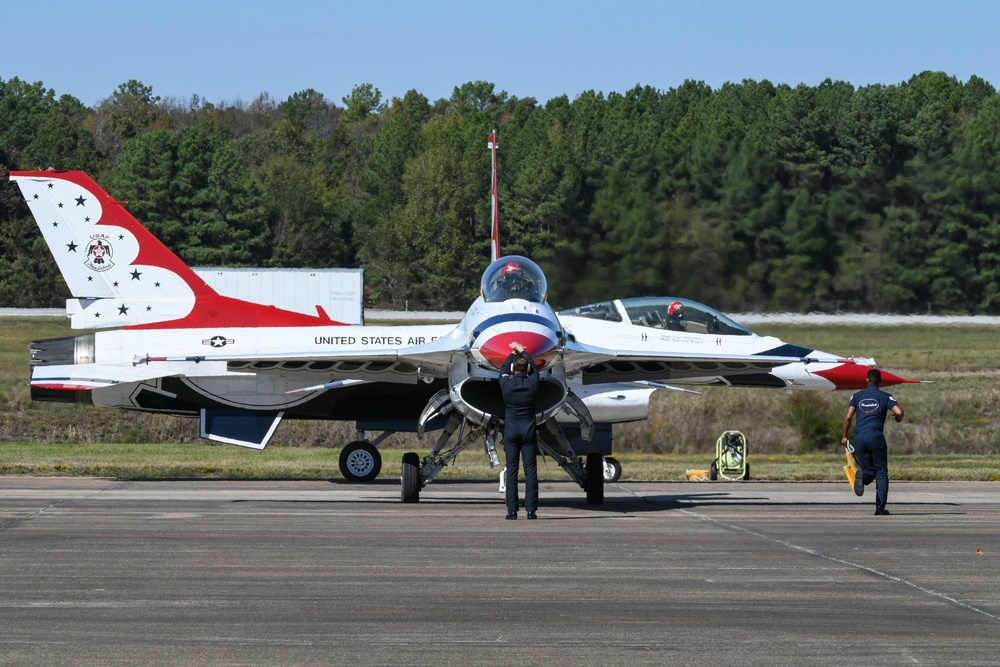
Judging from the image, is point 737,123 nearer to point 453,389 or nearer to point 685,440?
point 685,440

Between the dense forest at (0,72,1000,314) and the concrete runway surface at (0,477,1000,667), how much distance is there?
48.2ft

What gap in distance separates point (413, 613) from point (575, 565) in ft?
8.29

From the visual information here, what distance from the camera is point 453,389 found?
51.5 ft

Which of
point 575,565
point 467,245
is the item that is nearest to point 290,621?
point 575,565

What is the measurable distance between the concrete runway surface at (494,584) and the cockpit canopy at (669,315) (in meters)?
5.89

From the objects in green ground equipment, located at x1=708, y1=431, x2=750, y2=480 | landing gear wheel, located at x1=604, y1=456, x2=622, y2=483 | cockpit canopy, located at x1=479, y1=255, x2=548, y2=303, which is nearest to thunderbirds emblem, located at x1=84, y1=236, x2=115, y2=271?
landing gear wheel, located at x1=604, y1=456, x2=622, y2=483

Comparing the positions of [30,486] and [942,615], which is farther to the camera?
[30,486]

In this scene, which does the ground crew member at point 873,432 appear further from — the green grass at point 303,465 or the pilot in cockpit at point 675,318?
the green grass at point 303,465

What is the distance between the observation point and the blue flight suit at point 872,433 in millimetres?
15617

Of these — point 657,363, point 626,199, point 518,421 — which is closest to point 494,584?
point 518,421

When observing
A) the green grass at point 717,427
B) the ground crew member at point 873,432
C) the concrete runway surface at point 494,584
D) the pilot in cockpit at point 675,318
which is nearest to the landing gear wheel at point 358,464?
the concrete runway surface at point 494,584

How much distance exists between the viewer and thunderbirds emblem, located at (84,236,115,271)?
23.1 meters

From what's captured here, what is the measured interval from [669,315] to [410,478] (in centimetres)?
700

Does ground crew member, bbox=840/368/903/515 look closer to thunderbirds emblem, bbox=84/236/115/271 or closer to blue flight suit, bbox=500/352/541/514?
blue flight suit, bbox=500/352/541/514
